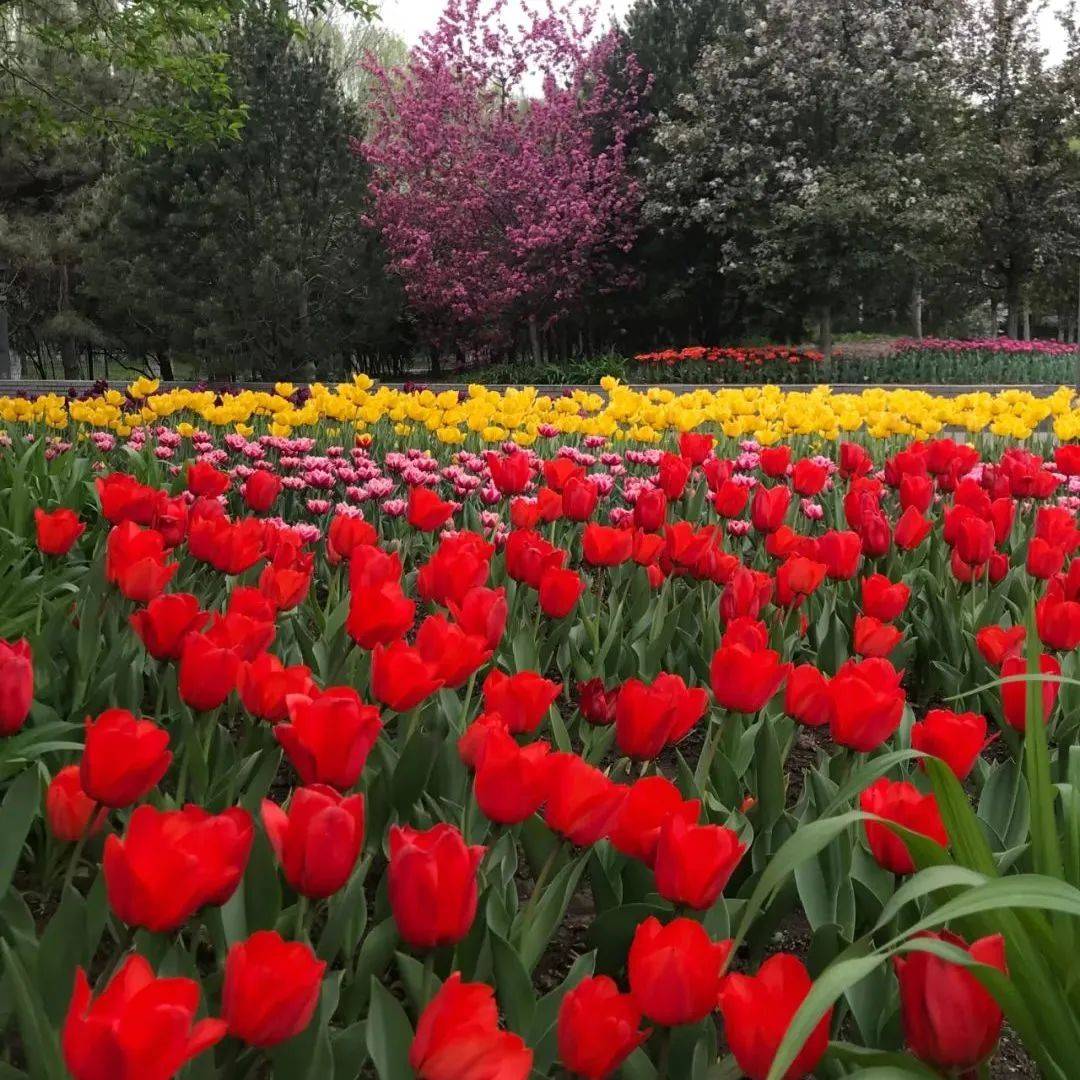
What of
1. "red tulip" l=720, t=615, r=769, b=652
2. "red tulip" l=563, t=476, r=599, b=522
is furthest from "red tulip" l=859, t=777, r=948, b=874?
"red tulip" l=563, t=476, r=599, b=522

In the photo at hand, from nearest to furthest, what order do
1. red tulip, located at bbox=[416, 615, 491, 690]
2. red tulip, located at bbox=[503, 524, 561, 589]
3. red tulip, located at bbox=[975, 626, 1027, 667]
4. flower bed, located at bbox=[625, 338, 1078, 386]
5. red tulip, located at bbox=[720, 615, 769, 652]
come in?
1. red tulip, located at bbox=[416, 615, 491, 690]
2. red tulip, located at bbox=[720, 615, 769, 652]
3. red tulip, located at bbox=[975, 626, 1027, 667]
4. red tulip, located at bbox=[503, 524, 561, 589]
5. flower bed, located at bbox=[625, 338, 1078, 386]

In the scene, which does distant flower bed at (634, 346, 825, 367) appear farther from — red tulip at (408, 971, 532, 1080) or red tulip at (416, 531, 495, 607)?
red tulip at (408, 971, 532, 1080)

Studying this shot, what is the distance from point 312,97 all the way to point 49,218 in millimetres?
10906

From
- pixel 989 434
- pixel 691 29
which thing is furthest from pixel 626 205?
pixel 989 434

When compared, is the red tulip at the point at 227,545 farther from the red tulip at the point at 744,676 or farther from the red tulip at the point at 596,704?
the red tulip at the point at 744,676

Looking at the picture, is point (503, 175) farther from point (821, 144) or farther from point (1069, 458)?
point (1069, 458)

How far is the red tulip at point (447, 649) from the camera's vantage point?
57.9 inches

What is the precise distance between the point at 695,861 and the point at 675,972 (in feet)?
0.53

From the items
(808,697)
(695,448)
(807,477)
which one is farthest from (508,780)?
(695,448)

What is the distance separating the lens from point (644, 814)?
45.6 inches

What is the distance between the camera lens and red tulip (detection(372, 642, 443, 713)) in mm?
1372

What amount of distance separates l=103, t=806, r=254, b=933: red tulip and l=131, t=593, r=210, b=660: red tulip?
26.2 inches

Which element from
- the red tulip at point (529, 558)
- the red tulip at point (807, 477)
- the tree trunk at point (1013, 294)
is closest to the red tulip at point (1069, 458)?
the red tulip at point (807, 477)

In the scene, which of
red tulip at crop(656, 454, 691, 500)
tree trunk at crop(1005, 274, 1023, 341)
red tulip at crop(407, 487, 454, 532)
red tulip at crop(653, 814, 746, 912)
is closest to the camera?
red tulip at crop(653, 814, 746, 912)
